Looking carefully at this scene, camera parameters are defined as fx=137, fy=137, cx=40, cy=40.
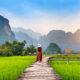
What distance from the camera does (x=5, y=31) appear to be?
422 feet

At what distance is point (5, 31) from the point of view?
128m

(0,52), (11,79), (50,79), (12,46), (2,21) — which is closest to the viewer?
(50,79)

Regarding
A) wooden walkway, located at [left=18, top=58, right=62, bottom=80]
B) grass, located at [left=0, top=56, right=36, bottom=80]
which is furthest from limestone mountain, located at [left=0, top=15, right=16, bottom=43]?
wooden walkway, located at [left=18, top=58, right=62, bottom=80]

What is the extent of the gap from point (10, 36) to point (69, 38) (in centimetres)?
5936

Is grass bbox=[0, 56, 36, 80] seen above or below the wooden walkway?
below

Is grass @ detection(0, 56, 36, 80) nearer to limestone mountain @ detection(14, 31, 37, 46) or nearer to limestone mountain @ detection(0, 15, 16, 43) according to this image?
limestone mountain @ detection(0, 15, 16, 43)

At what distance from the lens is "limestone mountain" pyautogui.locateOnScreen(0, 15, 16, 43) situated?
4938 inches

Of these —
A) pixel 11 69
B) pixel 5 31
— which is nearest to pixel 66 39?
pixel 5 31

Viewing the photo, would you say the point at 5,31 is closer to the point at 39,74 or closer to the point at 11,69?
the point at 11,69

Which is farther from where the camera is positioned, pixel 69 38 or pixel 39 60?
pixel 69 38

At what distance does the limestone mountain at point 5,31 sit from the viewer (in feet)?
412

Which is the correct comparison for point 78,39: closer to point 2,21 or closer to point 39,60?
point 2,21

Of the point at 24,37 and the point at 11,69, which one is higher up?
the point at 24,37

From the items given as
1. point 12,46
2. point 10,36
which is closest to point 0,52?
point 12,46
